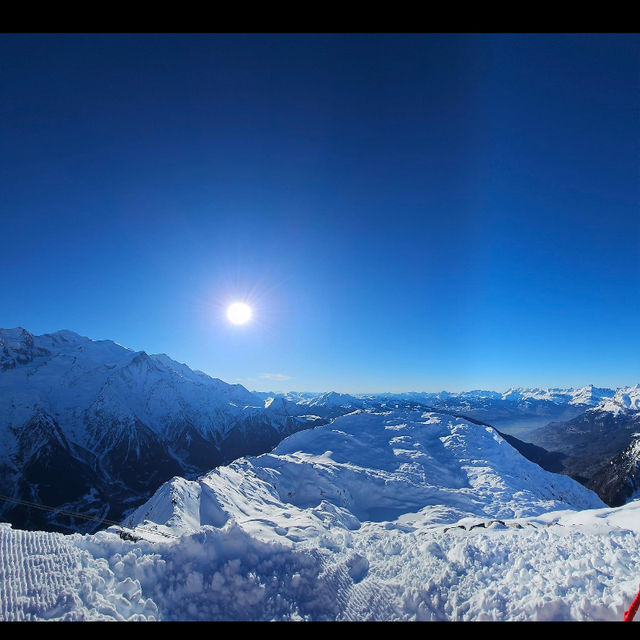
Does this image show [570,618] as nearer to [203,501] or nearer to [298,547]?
[298,547]

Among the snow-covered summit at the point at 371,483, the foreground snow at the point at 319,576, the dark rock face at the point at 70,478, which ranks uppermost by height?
the foreground snow at the point at 319,576

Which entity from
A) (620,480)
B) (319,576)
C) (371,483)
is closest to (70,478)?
(371,483)

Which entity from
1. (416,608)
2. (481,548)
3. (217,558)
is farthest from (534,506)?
(217,558)

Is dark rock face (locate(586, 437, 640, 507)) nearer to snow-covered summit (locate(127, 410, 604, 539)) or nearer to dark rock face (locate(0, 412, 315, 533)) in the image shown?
snow-covered summit (locate(127, 410, 604, 539))

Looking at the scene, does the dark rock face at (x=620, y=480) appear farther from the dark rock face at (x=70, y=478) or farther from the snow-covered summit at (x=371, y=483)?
the dark rock face at (x=70, y=478)

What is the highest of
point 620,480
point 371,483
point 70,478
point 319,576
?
point 319,576

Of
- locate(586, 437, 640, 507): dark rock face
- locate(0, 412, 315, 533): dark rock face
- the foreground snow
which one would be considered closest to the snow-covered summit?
the foreground snow

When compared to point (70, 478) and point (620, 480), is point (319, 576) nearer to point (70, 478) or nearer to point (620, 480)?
point (620, 480)

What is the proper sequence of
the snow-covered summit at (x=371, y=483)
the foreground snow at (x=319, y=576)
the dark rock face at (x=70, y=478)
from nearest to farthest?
the foreground snow at (x=319, y=576), the snow-covered summit at (x=371, y=483), the dark rock face at (x=70, y=478)


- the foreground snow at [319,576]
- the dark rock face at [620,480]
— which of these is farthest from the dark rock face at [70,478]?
the dark rock face at [620,480]

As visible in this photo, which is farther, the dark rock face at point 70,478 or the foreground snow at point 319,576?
the dark rock face at point 70,478

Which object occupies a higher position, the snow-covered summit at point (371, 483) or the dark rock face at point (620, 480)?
the snow-covered summit at point (371, 483)
